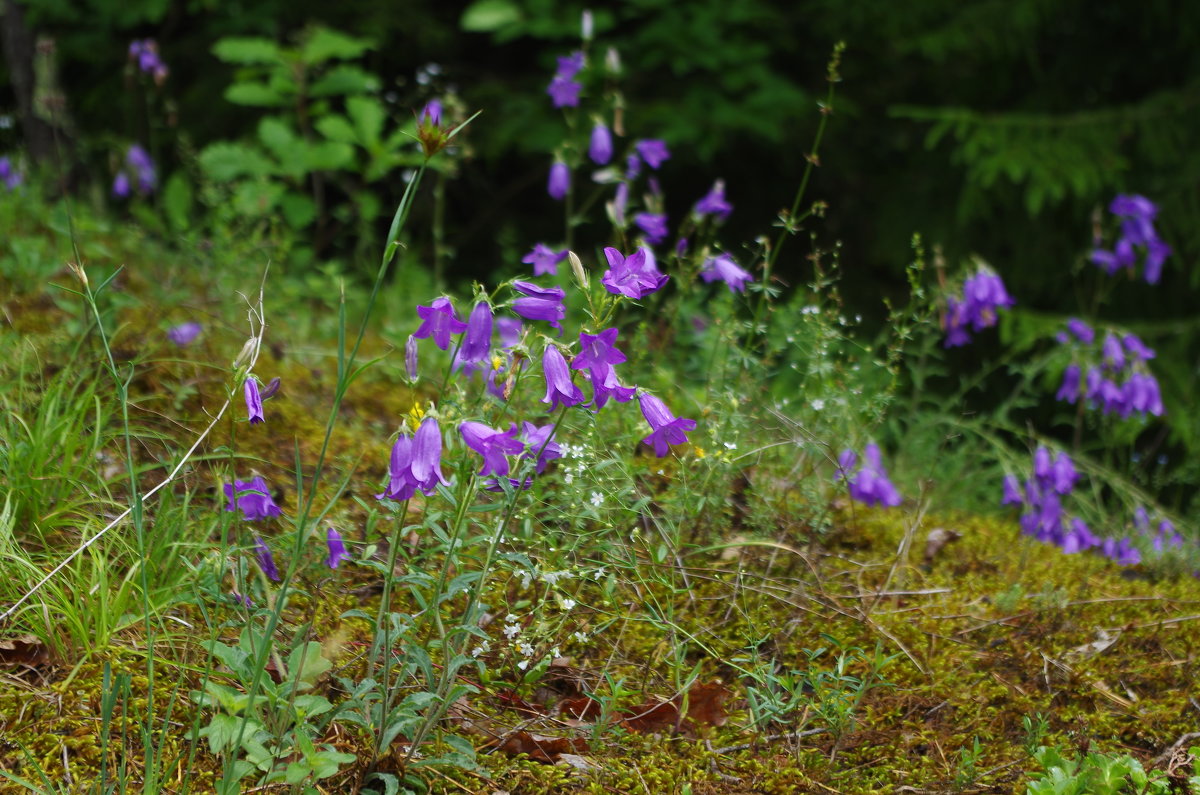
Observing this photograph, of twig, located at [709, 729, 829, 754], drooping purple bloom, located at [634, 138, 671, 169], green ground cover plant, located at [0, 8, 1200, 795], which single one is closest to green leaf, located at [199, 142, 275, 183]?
green ground cover plant, located at [0, 8, 1200, 795]

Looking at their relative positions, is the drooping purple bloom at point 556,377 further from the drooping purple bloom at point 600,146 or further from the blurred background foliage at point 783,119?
the blurred background foliage at point 783,119

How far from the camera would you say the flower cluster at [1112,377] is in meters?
3.29

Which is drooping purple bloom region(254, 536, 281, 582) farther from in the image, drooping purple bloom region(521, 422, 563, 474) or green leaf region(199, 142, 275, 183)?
green leaf region(199, 142, 275, 183)

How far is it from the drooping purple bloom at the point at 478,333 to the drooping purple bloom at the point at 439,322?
0.03 meters

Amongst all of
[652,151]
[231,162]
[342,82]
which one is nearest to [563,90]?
[652,151]

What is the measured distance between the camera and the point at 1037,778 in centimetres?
177

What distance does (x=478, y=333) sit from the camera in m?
1.61

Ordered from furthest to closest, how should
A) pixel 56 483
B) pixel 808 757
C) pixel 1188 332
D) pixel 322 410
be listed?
pixel 1188 332 < pixel 322 410 < pixel 56 483 < pixel 808 757

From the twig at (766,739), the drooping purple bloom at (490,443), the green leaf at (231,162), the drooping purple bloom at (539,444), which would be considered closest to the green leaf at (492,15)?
the green leaf at (231,162)

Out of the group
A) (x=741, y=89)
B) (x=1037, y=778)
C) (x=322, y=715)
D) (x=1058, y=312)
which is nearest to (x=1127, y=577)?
(x=1037, y=778)

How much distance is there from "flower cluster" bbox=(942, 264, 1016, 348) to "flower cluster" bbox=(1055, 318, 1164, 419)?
371 millimetres

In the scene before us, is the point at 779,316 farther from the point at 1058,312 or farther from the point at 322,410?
the point at 1058,312

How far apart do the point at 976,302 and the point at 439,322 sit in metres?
2.15

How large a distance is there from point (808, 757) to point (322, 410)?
1835mm
